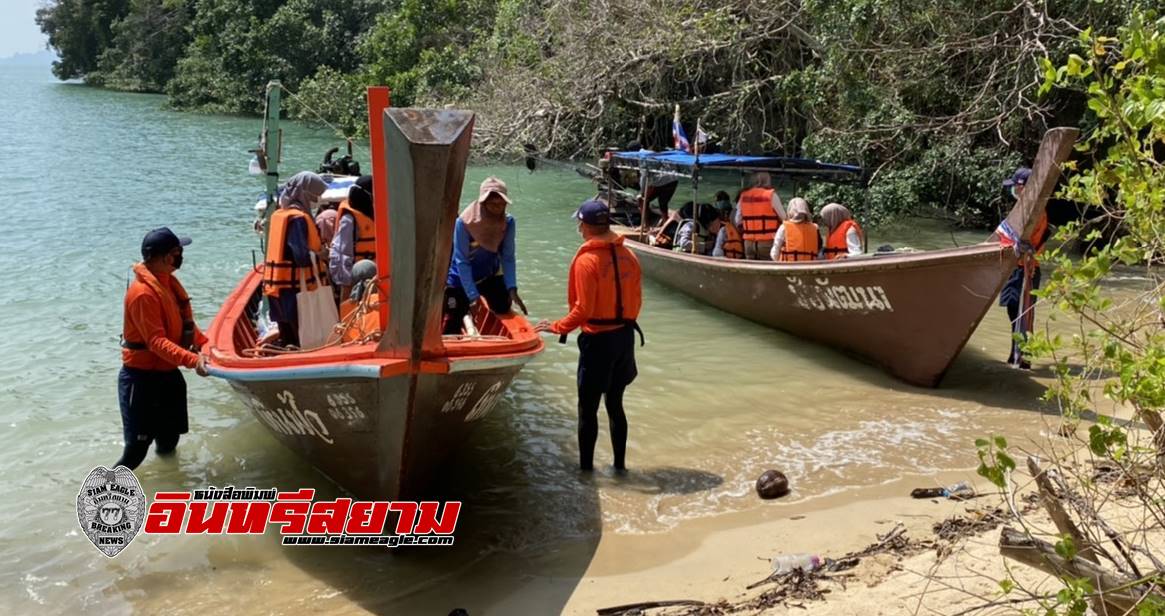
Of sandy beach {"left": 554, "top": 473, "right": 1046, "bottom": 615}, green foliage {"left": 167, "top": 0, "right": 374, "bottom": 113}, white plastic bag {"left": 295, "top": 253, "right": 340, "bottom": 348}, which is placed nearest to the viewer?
sandy beach {"left": 554, "top": 473, "right": 1046, "bottom": 615}

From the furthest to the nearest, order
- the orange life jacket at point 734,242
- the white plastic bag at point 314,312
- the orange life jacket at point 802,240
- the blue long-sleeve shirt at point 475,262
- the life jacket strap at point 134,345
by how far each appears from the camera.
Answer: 1. the orange life jacket at point 734,242
2. the orange life jacket at point 802,240
3. the blue long-sleeve shirt at point 475,262
4. the white plastic bag at point 314,312
5. the life jacket strap at point 134,345

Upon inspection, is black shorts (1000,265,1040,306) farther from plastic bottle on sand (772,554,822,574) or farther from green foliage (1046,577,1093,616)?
green foliage (1046,577,1093,616)

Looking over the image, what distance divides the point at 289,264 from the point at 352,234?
0.56 meters

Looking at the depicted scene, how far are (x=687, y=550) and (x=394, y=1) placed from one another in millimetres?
33215

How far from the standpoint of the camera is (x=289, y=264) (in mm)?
6176

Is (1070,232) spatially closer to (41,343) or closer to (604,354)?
(604,354)

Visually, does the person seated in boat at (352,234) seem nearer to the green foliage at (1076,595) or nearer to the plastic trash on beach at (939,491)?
the plastic trash on beach at (939,491)

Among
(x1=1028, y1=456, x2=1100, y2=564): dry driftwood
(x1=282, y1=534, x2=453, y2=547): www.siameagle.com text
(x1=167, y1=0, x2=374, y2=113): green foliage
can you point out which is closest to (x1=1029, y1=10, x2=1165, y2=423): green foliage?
(x1=1028, y1=456, x2=1100, y2=564): dry driftwood

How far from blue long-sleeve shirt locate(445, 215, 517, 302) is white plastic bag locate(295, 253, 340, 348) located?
2.75 feet

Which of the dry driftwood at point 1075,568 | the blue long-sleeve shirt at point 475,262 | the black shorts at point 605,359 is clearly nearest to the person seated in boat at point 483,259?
the blue long-sleeve shirt at point 475,262

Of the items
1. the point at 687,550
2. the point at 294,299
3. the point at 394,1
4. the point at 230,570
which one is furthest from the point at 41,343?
the point at 394,1

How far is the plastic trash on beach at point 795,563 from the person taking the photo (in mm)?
4676

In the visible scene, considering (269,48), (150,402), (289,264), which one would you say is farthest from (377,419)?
(269,48)

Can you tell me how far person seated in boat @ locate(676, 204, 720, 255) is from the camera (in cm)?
1098
